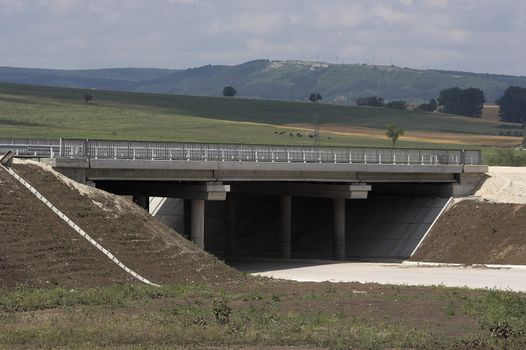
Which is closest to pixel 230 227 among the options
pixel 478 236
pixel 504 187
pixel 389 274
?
pixel 478 236

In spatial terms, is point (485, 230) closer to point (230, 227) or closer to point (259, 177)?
point (259, 177)

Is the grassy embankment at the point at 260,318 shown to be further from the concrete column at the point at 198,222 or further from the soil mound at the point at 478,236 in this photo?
the soil mound at the point at 478,236

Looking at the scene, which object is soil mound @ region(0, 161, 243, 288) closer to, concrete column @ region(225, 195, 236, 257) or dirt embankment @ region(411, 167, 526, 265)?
dirt embankment @ region(411, 167, 526, 265)

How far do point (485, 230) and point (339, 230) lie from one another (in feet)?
28.2

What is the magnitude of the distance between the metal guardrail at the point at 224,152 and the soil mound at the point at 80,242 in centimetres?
528

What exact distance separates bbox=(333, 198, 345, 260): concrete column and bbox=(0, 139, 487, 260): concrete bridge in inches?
2.3

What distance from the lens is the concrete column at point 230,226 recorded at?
79.8 m

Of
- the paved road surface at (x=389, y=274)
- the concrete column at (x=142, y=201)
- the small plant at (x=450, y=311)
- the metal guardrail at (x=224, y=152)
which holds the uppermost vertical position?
the metal guardrail at (x=224, y=152)

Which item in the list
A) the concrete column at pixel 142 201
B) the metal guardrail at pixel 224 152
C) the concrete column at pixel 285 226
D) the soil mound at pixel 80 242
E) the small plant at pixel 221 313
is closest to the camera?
the small plant at pixel 221 313

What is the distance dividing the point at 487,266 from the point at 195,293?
90.8 ft

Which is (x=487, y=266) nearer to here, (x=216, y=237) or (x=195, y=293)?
(x=216, y=237)

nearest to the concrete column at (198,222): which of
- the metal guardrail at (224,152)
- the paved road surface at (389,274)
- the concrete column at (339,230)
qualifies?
the metal guardrail at (224,152)

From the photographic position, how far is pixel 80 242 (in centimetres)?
5031

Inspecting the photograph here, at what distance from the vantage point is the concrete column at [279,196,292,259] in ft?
256
